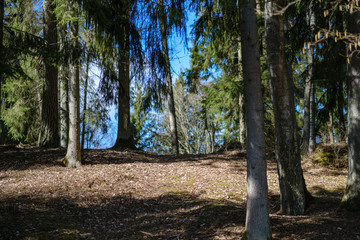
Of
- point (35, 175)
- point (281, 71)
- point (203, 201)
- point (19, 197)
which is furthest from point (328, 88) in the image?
point (35, 175)

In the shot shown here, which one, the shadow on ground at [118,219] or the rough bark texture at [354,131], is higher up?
Answer: the rough bark texture at [354,131]

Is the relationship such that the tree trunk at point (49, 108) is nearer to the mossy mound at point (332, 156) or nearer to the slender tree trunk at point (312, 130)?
the mossy mound at point (332, 156)

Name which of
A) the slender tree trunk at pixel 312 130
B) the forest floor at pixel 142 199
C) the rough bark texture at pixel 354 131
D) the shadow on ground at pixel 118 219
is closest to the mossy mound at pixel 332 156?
the forest floor at pixel 142 199

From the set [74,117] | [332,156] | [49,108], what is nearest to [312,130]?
[332,156]

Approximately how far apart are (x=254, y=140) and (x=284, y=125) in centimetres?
190

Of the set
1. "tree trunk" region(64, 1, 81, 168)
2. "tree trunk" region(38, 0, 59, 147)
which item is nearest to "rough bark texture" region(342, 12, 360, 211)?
"tree trunk" region(64, 1, 81, 168)

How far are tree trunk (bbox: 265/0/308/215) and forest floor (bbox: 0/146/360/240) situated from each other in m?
0.44

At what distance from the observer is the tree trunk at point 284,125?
17.1ft

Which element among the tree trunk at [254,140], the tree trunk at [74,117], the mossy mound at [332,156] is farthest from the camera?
the mossy mound at [332,156]

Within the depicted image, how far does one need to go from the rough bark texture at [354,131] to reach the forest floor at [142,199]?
0.91ft

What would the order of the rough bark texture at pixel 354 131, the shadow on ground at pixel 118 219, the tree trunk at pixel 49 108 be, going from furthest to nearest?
the tree trunk at pixel 49 108 → the rough bark texture at pixel 354 131 → the shadow on ground at pixel 118 219

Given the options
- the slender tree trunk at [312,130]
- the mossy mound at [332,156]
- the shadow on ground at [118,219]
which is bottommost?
the shadow on ground at [118,219]

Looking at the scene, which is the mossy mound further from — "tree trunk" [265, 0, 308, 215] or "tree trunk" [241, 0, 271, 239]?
"tree trunk" [241, 0, 271, 239]

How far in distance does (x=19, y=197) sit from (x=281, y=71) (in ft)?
18.6
